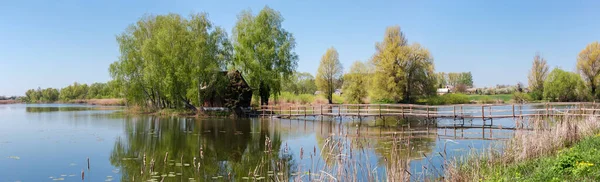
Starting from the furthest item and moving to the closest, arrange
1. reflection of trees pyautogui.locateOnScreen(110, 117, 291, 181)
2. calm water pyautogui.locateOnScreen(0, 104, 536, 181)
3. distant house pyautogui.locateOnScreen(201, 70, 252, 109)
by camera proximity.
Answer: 1. distant house pyautogui.locateOnScreen(201, 70, 252, 109)
2. reflection of trees pyautogui.locateOnScreen(110, 117, 291, 181)
3. calm water pyautogui.locateOnScreen(0, 104, 536, 181)

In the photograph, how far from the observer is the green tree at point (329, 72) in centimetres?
5253

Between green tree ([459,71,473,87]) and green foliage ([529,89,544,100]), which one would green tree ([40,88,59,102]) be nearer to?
green foliage ([529,89,544,100])

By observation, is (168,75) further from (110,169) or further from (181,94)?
(110,169)

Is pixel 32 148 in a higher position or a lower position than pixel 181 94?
lower

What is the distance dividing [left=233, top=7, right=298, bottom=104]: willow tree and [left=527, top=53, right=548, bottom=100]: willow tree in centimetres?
3858

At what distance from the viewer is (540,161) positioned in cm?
896

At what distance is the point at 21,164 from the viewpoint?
11.8 meters

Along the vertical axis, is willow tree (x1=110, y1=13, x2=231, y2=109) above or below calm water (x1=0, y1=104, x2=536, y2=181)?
above

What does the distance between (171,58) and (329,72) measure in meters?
25.2

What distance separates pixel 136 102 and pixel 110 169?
90.3 feet

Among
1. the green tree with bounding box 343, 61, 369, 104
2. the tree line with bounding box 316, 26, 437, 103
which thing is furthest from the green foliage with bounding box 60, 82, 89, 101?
the tree line with bounding box 316, 26, 437, 103

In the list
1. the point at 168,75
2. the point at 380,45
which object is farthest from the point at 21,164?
the point at 380,45

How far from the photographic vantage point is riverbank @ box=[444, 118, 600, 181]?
23.1ft

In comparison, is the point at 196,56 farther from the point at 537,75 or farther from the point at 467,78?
the point at 467,78
